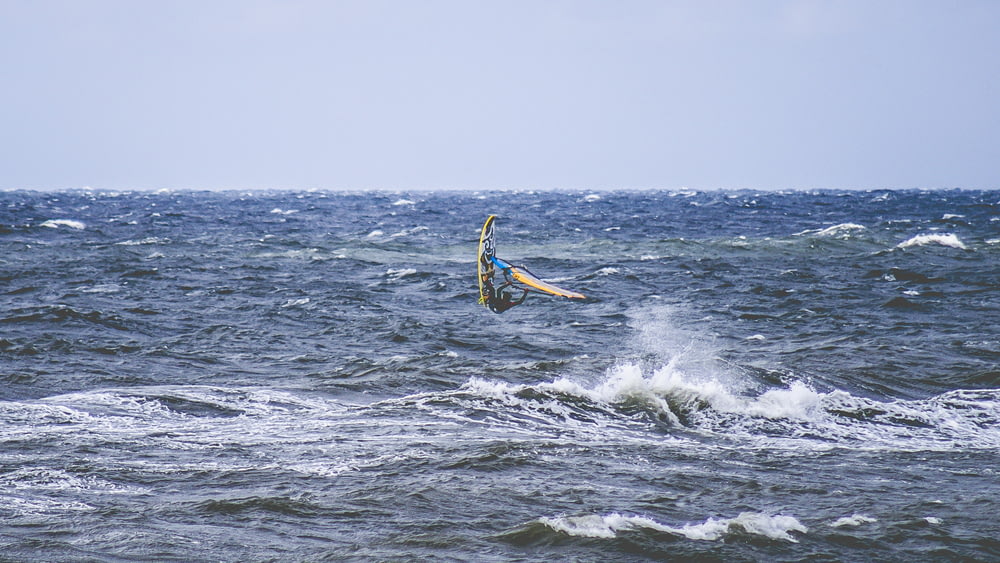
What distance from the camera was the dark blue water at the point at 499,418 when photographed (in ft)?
31.9

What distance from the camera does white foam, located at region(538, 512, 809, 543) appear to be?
9.69 meters

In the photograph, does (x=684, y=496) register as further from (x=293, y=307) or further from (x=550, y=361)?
(x=293, y=307)

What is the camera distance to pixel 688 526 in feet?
32.6

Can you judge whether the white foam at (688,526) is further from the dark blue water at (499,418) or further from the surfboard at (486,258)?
the surfboard at (486,258)

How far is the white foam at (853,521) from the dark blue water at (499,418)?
5 cm

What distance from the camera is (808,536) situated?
965 cm

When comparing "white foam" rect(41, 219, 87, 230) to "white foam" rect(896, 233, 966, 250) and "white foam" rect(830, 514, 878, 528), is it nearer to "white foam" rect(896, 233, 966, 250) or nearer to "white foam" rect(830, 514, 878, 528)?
"white foam" rect(896, 233, 966, 250)

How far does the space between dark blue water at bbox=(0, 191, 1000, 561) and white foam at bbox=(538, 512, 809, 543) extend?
0.12 ft

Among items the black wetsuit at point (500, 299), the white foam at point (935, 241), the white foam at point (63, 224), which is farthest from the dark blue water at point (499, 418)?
the white foam at point (63, 224)

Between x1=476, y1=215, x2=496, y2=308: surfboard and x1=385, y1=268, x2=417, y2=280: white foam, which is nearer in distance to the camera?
x1=476, y1=215, x2=496, y2=308: surfboard

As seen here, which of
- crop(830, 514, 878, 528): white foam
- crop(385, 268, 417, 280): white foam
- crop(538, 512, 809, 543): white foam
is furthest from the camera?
crop(385, 268, 417, 280): white foam

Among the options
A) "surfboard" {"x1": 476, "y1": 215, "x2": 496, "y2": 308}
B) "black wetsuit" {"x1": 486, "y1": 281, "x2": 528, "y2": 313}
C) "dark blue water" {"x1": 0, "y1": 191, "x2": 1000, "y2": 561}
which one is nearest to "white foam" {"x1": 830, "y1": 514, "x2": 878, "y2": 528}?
"dark blue water" {"x1": 0, "y1": 191, "x2": 1000, "y2": 561}

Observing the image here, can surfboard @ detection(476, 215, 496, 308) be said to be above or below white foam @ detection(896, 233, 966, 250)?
above

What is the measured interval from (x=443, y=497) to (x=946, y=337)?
52.9 feet
